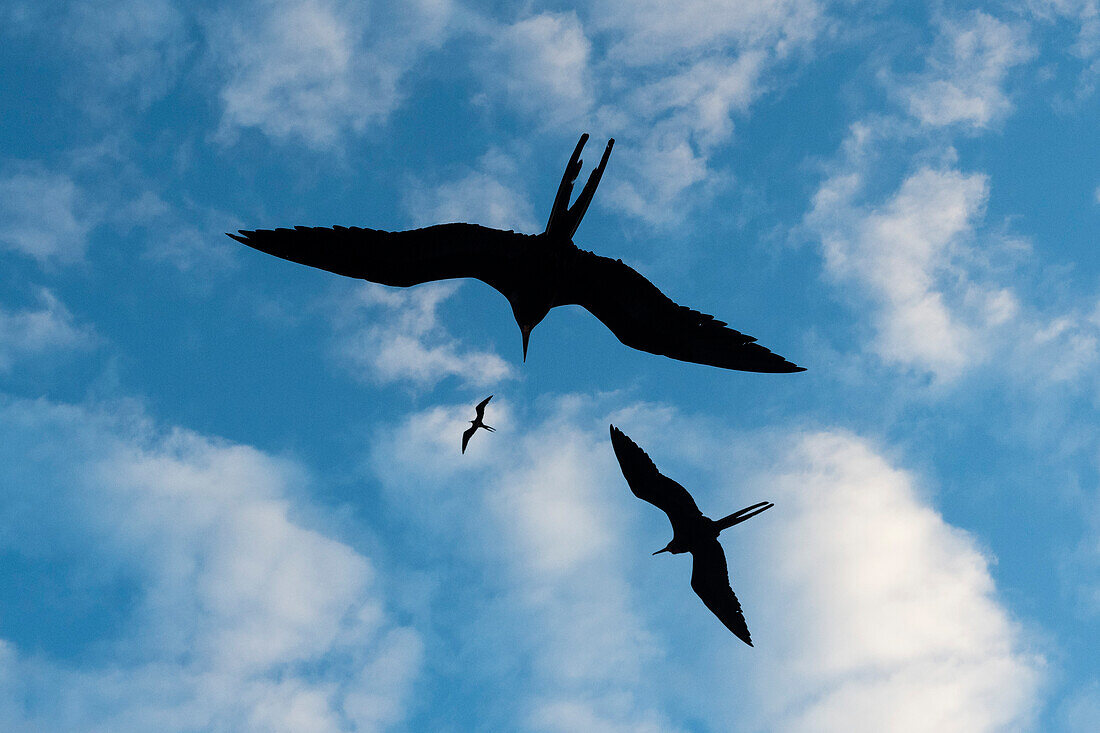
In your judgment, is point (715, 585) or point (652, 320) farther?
point (715, 585)

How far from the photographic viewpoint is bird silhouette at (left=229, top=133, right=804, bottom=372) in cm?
1080

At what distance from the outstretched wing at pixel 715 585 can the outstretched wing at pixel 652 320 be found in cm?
465

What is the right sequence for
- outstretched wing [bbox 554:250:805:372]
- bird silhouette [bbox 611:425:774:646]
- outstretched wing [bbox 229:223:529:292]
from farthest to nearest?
bird silhouette [bbox 611:425:774:646], outstretched wing [bbox 554:250:805:372], outstretched wing [bbox 229:223:529:292]

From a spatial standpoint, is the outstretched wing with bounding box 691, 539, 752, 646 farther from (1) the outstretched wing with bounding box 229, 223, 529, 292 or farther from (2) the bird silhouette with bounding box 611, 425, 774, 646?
(1) the outstretched wing with bounding box 229, 223, 529, 292

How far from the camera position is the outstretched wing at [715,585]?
15117 mm

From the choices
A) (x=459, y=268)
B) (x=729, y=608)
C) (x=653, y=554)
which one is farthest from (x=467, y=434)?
(x=729, y=608)

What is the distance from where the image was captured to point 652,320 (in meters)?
11.7

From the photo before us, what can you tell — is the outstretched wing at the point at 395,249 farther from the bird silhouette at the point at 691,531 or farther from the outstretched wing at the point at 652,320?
the bird silhouette at the point at 691,531

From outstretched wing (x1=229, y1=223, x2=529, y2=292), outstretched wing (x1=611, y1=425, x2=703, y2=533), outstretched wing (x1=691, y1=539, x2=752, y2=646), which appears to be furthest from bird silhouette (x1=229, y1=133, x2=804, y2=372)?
outstretched wing (x1=691, y1=539, x2=752, y2=646)

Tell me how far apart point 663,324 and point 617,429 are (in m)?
4.37

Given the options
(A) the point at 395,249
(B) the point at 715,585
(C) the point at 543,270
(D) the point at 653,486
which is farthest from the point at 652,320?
(B) the point at 715,585

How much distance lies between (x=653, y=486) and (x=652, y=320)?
4326mm

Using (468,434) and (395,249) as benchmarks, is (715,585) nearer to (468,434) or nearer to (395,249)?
(468,434)

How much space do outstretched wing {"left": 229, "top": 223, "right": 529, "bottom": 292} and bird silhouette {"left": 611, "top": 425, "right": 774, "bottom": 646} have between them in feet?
17.5
